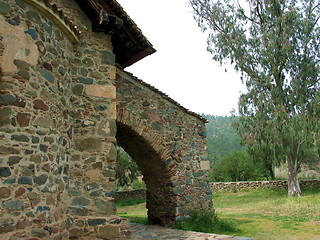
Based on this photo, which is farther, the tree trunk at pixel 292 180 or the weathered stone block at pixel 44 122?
the tree trunk at pixel 292 180

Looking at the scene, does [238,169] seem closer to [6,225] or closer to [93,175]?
[93,175]

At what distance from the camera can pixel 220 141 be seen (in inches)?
2334

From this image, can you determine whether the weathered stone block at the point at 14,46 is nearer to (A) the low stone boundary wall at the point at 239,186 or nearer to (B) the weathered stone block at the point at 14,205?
(B) the weathered stone block at the point at 14,205

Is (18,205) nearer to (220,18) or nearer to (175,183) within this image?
(175,183)

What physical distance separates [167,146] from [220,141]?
52.9m

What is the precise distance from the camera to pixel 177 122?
26.8 feet

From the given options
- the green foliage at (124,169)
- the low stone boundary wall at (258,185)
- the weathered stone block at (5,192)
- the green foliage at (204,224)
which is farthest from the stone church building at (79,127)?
the green foliage at (124,169)

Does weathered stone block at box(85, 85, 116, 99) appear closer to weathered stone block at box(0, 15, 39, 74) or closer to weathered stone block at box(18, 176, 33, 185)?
weathered stone block at box(0, 15, 39, 74)

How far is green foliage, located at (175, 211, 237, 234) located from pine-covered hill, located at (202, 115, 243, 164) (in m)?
37.6

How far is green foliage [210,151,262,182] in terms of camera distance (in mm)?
28156

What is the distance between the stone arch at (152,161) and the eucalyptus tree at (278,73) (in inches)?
337

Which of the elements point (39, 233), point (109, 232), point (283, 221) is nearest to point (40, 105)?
point (39, 233)

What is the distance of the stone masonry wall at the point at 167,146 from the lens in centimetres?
721

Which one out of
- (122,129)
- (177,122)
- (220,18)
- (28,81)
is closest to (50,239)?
(28,81)
